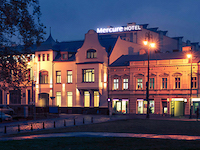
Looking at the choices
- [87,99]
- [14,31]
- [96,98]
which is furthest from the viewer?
[87,99]

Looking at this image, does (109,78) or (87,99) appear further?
(87,99)

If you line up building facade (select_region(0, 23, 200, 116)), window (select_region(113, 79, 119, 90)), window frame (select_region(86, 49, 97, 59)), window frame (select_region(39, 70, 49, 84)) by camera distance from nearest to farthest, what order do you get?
building facade (select_region(0, 23, 200, 116)) < window (select_region(113, 79, 119, 90)) < window frame (select_region(86, 49, 97, 59)) < window frame (select_region(39, 70, 49, 84))

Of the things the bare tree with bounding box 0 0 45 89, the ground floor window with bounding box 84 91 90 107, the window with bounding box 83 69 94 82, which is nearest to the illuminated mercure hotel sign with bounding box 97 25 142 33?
the window with bounding box 83 69 94 82

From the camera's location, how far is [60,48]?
67.8 m

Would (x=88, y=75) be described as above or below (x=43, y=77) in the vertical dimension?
above

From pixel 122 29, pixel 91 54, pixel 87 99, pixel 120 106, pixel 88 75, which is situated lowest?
pixel 120 106

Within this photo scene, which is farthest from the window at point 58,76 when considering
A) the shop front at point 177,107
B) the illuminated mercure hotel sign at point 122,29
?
the shop front at point 177,107

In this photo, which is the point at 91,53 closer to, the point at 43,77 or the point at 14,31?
the point at 43,77

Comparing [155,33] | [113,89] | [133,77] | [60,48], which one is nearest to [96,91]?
[113,89]

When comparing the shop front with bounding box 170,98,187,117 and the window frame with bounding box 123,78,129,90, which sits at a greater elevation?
the window frame with bounding box 123,78,129,90

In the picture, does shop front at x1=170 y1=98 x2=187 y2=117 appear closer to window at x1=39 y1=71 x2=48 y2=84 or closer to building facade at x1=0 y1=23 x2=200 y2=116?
building facade at x1=0 y1=23 x2=200 y2=116

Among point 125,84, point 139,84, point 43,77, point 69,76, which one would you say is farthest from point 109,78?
point 43,77

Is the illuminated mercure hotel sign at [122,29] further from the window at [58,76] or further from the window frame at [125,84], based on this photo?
the window frame at [125,84]

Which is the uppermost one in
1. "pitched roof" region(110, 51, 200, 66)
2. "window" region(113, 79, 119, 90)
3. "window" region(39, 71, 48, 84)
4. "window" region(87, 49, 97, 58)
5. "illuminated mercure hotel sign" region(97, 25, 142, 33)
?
"illuminated mercure hotel sign" region(97, 25, 142, 33)
